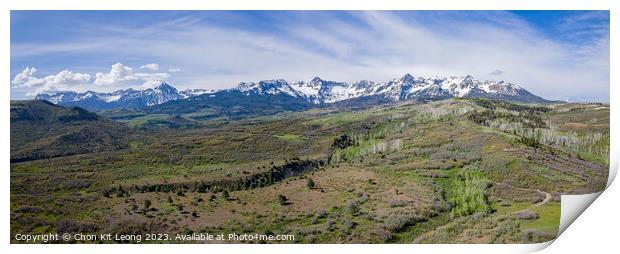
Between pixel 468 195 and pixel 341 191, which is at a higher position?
pixel 468 195

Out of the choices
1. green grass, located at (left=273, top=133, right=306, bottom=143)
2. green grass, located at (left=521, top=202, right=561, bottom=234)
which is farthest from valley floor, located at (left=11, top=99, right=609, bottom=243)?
green grass, located at (left=273, top=133, right=306, bottom=143)

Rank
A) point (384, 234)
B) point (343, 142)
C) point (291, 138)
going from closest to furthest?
1. point (384, 234)
2. point (343, 142)
3. point (291, 138)

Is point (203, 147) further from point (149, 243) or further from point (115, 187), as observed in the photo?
point (149, 243)

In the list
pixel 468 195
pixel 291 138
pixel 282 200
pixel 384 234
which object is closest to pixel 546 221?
pixel 468 195

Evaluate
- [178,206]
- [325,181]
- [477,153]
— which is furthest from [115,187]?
[477,153]

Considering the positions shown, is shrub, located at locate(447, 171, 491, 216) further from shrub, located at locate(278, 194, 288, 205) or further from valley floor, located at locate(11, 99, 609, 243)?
shrub, located at locate(278, 194, 288, 205)

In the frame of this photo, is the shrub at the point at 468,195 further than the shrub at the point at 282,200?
No

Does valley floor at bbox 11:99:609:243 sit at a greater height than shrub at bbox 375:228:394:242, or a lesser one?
greater

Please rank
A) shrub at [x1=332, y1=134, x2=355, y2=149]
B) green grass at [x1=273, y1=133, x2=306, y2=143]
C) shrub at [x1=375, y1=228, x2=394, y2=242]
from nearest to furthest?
1. shrub at [x1=375, y1=228, x2=394, y2=242]
2. shrub at [x1=332, y1=134, x2=355, y2=149]
3. green grass at [x1=273, y1=133, x2=306, y2=143]

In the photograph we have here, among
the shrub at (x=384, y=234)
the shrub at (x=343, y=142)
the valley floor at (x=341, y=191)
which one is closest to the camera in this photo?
the shrub at (x=384, y=234)

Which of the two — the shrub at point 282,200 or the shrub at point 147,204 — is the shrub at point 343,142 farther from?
the shrub at point 147,204

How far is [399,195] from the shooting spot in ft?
128

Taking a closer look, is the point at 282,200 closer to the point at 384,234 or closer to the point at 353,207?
the point at 353,207

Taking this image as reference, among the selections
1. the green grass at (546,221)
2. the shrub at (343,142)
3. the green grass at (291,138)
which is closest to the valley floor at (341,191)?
the green grass at (546,221)
